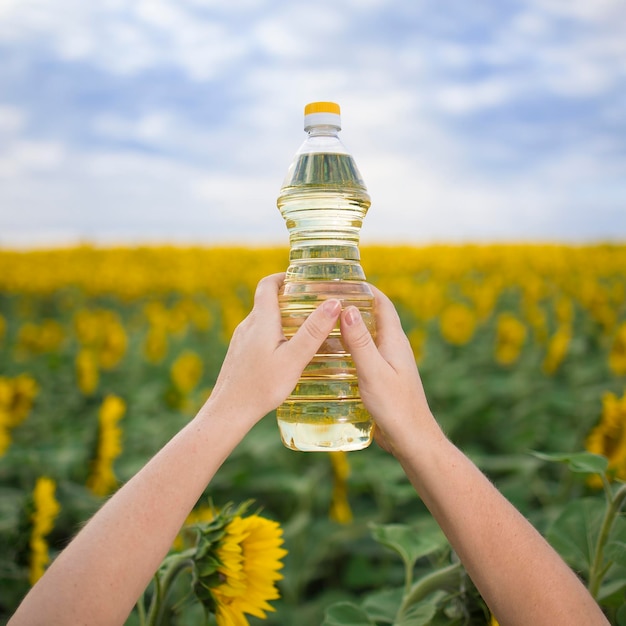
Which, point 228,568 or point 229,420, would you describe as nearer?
point 229,420

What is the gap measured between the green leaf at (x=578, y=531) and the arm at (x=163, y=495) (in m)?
0.71

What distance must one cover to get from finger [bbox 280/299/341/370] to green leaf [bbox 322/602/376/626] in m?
0.48

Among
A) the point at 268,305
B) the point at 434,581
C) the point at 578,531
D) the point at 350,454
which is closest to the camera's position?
the point at 268,305

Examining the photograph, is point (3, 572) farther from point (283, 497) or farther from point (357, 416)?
point (283, 497)

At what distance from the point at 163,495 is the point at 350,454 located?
76.2 inches

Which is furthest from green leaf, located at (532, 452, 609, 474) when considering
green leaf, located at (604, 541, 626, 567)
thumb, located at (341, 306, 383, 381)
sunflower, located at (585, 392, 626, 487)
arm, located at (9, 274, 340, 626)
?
sunflower, located at (585, 392, 626, 487)

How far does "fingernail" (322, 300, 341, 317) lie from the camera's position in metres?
1.09

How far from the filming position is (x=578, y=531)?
4.93 ft

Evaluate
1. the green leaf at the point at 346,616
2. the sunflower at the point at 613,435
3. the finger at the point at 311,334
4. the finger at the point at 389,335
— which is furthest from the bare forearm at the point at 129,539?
the sunflower at the point at 613,435

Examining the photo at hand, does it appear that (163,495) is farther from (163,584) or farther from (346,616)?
(346,616)

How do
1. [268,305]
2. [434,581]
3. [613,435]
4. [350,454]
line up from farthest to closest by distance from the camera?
[350,454]
[613,435]
[434,581]
[268,305]

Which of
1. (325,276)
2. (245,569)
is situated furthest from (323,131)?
(245,569)

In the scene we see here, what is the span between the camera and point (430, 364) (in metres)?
4.31

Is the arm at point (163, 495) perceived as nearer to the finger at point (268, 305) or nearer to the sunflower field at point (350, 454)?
the finger at point (268, 305)
